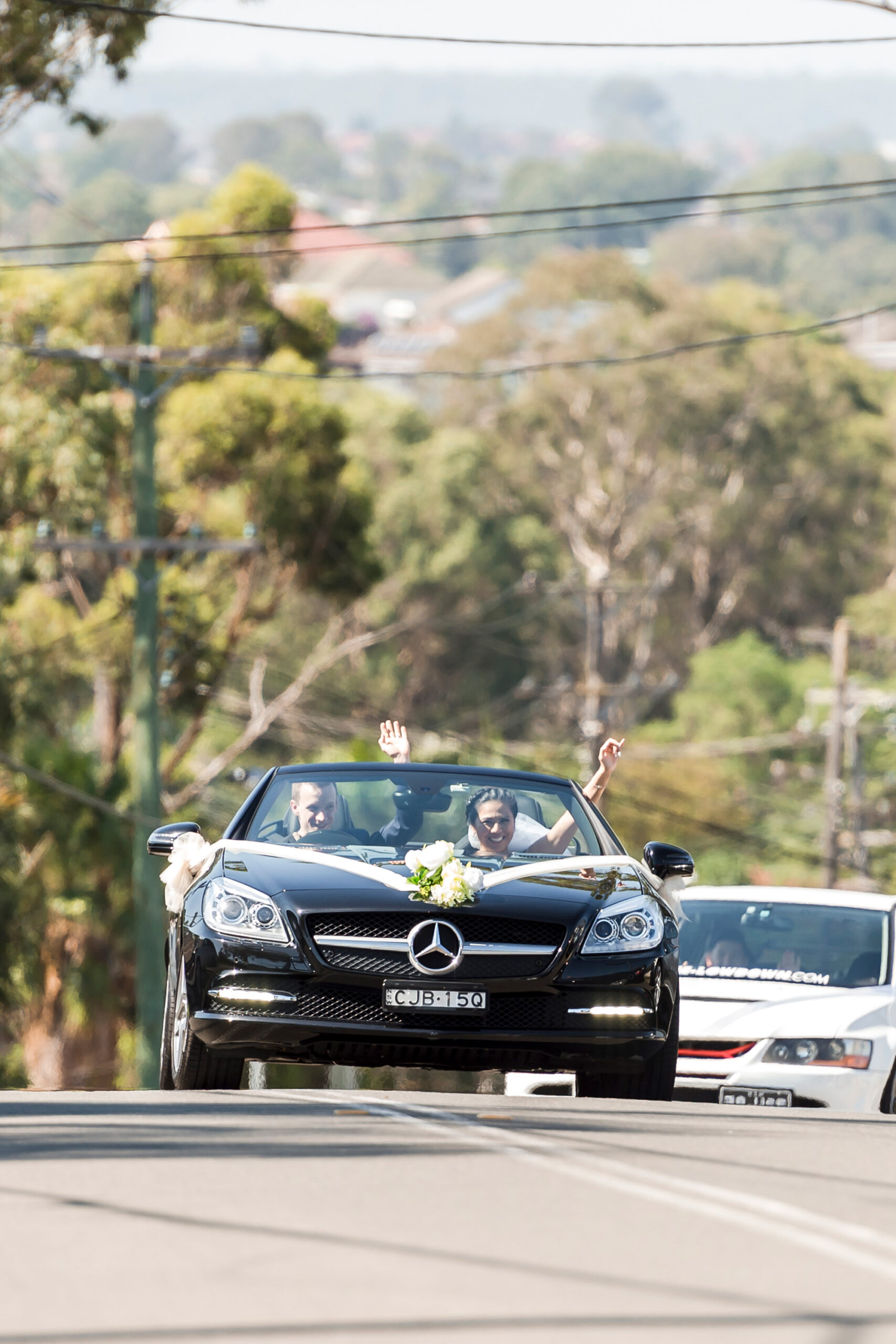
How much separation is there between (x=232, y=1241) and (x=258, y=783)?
4.42m

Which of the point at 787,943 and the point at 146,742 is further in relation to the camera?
the point at 146,742

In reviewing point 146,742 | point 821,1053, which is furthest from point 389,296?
point 821,1053

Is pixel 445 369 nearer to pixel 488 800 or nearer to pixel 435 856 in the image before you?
pixel 488 800

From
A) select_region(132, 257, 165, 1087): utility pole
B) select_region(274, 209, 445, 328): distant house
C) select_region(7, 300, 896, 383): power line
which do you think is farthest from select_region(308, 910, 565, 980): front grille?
select_region(274, 209, 445, 328): distant house

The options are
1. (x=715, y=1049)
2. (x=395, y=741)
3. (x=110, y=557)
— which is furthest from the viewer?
(x=110, y=557)

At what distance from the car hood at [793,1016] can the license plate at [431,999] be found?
2.76 metres

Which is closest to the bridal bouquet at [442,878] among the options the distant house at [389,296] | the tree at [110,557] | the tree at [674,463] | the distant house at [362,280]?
the tree at [110,557]

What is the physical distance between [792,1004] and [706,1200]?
487 centimetres

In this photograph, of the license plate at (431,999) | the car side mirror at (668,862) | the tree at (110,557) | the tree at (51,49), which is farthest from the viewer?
the tree at (110,557)

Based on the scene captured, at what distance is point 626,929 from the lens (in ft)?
28.9

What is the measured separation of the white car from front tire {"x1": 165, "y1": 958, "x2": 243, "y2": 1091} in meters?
2.40

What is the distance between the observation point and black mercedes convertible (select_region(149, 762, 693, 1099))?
8.58 meters

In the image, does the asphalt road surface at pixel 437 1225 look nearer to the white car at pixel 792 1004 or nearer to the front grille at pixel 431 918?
the front grille at pixel 431 918

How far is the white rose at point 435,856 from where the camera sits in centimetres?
876
